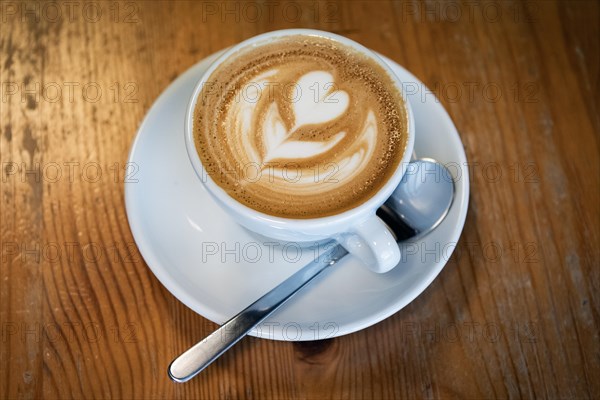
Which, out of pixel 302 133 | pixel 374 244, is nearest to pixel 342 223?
pixel 374 244

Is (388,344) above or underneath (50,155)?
underneath

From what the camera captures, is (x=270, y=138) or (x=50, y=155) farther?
(x=50, y=155)

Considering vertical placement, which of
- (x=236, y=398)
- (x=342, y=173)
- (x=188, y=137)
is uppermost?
(x=188, y=137)

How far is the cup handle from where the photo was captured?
891mm

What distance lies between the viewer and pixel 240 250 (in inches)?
40.2

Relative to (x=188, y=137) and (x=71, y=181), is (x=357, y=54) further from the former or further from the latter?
(x=71, y=181)

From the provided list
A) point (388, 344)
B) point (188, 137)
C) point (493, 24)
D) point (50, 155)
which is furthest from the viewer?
point (493, 24)

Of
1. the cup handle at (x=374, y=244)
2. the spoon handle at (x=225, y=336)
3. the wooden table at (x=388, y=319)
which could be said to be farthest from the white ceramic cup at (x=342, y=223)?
the wooden table at (x=388, y=319)

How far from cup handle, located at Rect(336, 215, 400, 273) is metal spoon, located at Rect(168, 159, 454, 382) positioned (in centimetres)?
8

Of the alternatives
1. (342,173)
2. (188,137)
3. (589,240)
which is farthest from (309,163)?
(589,240)

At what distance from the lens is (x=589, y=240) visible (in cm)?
113

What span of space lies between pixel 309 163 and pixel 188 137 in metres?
0.21

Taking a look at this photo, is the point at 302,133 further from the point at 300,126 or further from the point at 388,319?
the point at 388,319

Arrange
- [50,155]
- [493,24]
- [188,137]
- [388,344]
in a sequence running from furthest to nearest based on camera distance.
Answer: [493,24], [50,155], [388,344], [188,137]
